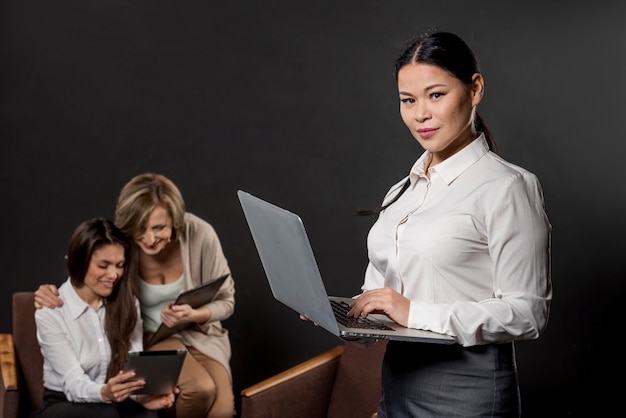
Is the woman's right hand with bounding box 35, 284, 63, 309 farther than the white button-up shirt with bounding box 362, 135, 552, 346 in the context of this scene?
Yes

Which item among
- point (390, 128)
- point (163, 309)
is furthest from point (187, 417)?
point (390, 128)

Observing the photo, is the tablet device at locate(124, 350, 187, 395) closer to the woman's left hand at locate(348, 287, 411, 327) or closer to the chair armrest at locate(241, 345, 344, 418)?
the chair armrest at locate(241, 345, 344, 418)

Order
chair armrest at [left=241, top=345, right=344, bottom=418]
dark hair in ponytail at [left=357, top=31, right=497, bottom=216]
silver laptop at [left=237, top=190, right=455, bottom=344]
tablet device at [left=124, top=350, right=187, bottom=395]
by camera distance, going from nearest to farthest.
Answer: silver laptop at [left=237, top=190, right=455, bottom=344] → dark hair in ponytail at [left=357, top=31, right=497, bottom=216] → tablet device at [left=124, top=350, right=187, bottom=395] → chair armrest at [left=241, top=345, right=344, bottom=418]

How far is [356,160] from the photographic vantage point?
4.41 metres

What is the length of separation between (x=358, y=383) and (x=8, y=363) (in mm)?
1339

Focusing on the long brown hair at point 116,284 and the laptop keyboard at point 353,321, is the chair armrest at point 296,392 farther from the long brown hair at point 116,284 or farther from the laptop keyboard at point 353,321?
the laptop keyboard at point 353,321

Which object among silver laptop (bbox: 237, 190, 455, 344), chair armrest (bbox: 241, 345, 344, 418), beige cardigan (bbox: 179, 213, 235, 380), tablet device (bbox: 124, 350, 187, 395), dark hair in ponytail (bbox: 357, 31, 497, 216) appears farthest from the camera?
beige cardigan (bbox: 179, 213, 235, 380)

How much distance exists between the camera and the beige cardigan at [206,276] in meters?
3.69

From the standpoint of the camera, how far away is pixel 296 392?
3.33 metres

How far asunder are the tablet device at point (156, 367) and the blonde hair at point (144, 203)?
658 millimetres

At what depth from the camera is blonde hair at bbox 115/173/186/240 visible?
351cm

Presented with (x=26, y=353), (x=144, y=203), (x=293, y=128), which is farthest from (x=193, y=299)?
(x=293, y=128)

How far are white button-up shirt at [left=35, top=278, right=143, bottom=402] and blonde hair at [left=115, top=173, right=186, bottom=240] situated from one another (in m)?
0.34

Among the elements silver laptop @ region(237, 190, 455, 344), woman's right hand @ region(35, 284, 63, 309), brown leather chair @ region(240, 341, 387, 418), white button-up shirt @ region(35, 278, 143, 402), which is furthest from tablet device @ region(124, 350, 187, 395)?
silver laptop @ region(237, 190, 455, 344)
